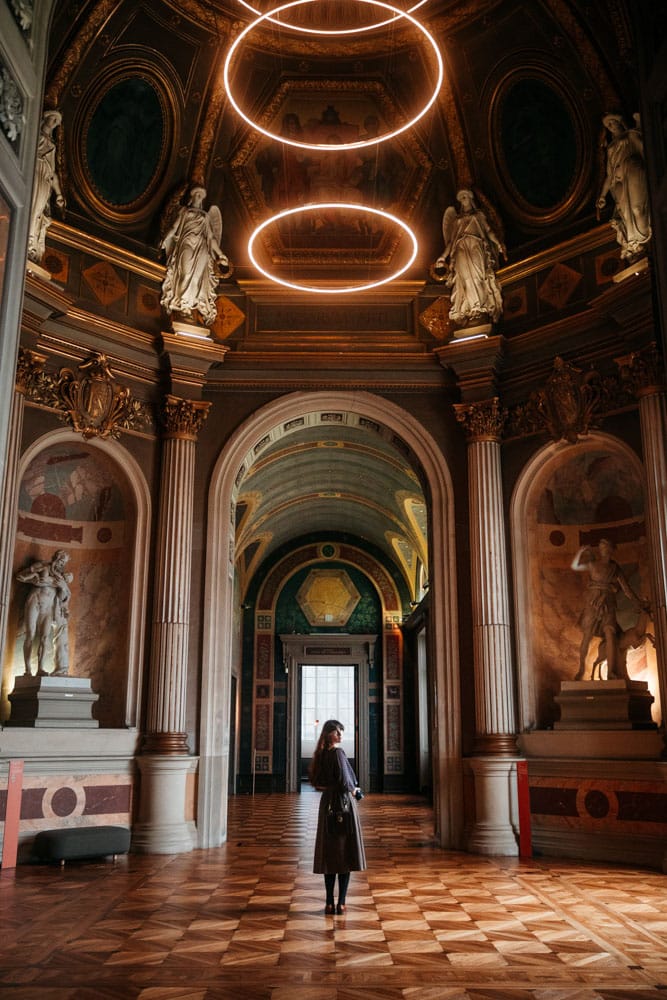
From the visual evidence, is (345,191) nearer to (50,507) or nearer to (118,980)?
(50,507)

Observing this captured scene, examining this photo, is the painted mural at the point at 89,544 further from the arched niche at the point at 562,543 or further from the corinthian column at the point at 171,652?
the arched niche at the point at 562,543

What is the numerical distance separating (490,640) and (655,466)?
3.12m

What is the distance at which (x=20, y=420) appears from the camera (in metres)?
11.3

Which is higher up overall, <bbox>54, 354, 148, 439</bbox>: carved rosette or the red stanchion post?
<bbox>54, 354, 148, 439</bbox>: carved rosette

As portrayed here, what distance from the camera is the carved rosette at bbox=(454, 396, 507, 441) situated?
12836mm

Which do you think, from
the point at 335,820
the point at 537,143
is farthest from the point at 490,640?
the point at 537,143

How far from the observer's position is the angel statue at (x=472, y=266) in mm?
13102

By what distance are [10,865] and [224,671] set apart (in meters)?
3.74

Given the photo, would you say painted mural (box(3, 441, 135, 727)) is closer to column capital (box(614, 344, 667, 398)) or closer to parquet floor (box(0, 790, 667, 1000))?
parquet floor (box(0, 790, 667, 1000))

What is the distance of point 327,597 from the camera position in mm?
24953

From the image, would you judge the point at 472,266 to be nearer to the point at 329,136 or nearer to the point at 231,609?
the point at 329,136

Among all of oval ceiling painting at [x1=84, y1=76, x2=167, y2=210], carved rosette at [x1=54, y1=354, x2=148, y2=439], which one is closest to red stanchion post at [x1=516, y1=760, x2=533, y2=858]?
carved rosette at [x1=54, y1=354, x2=148, y2=439]

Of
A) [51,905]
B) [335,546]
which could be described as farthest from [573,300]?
[335,546]

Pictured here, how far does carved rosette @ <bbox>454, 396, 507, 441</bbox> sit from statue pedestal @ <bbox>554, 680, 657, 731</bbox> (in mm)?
3563
